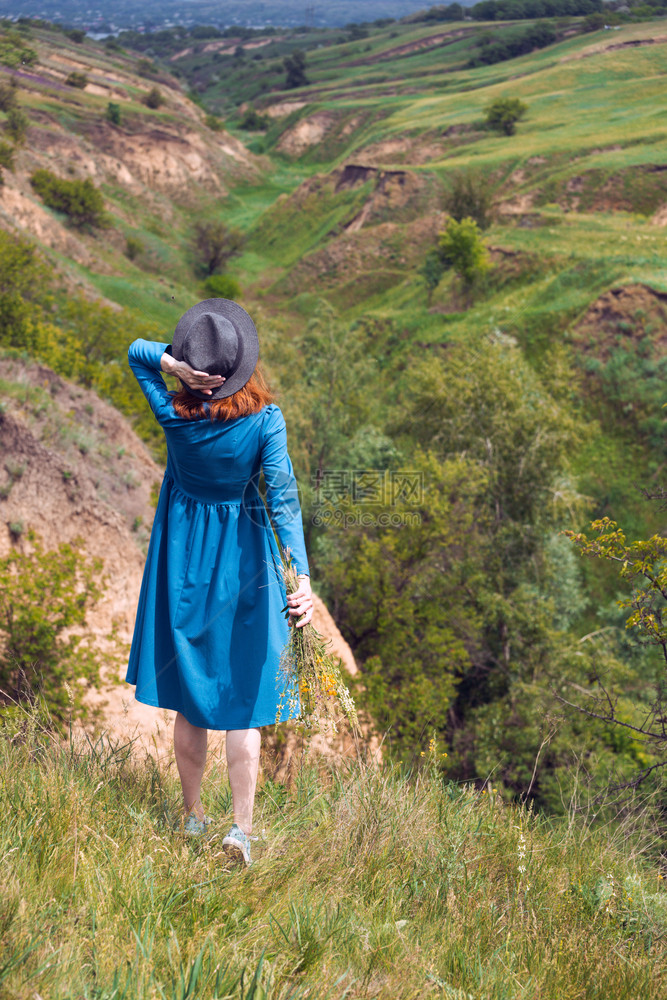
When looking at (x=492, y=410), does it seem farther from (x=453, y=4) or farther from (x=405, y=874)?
(x=453, y=4)

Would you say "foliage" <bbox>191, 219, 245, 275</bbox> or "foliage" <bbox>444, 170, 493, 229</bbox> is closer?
"foliage" <bbox>444, 170, 493, 229</bbox>

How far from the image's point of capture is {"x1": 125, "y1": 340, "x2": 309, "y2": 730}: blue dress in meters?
2.67

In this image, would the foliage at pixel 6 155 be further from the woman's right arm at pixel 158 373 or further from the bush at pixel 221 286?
the woman's right arm at pixel 158 373

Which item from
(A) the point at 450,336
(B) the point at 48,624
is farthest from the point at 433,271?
(B) the point at 48,624

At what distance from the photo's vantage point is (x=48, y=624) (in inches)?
276

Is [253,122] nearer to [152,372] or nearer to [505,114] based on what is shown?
[505,114]

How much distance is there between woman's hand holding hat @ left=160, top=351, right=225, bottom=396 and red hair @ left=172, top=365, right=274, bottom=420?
57mm

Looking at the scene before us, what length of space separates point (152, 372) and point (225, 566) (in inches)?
37.2

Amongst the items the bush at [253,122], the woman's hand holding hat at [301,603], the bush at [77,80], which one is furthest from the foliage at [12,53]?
the bush at [253,122]

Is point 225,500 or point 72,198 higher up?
point 72,198

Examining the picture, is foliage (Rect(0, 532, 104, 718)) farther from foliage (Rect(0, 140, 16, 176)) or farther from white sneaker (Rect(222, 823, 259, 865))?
foliage (Rect(0, 140, 16, 176))

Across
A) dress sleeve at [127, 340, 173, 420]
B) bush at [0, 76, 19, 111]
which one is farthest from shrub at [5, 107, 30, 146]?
dress sleeve at [127, 340, 173, 420]

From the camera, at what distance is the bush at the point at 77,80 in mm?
48250

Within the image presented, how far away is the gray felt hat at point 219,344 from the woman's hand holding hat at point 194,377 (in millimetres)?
21
